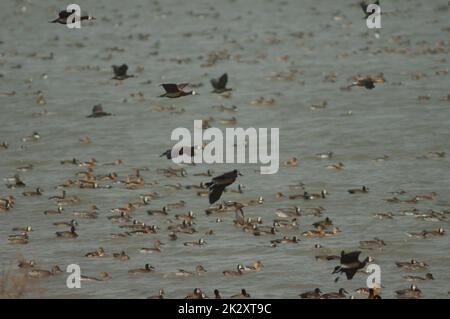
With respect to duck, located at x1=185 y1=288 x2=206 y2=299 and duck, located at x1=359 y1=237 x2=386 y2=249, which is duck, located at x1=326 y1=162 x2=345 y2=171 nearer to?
duck, located at x1=359 y1=237 x2=386 y2=249

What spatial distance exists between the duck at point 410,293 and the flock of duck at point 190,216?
0.06ft

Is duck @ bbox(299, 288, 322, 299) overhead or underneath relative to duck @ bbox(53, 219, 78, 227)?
underneath

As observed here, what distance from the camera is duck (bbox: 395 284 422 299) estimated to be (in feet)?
79.8

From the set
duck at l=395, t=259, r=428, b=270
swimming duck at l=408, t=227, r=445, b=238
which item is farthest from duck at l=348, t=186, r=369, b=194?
duck at l=395, t=259, r=428, b=270

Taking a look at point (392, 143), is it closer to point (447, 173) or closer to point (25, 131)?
point (447, 173)

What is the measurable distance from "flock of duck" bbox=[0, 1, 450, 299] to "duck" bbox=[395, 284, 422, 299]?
0.02 metres

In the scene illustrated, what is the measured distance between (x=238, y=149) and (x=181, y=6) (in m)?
28.4

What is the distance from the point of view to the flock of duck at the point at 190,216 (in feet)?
86.2

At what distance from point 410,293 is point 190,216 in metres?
7.59

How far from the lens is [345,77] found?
4769 cm

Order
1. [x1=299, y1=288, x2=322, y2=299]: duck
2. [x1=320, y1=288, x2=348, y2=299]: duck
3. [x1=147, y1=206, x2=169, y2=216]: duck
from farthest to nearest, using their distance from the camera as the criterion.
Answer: [x1=147, y1=206, x2=169, y2=216]: duck
[x1=299, y1=288, x2=322, y2=299]: duck
[x1=320, y1=288, x2=348, y2=299]: duck

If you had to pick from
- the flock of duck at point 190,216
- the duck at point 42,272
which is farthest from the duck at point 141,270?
the duck at point 42,272

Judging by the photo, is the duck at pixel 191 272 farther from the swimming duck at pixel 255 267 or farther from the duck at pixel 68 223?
the duck at pixel 68 223

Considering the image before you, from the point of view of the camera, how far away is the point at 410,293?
2442cm
